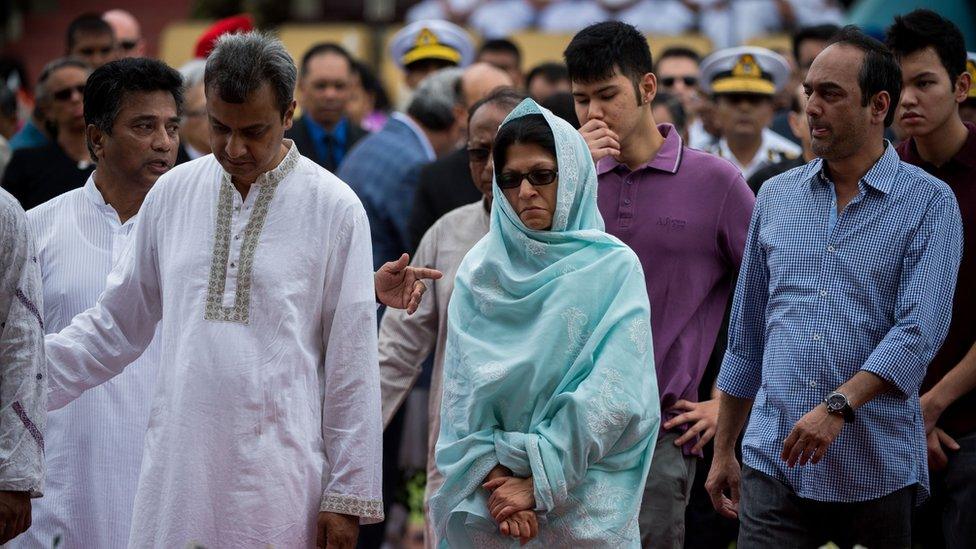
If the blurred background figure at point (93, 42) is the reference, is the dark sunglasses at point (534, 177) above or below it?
below

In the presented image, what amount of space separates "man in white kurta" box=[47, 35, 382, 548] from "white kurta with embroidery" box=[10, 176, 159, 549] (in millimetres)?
518

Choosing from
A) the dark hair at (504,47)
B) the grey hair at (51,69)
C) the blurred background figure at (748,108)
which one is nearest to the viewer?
the grey hair at (51,69)

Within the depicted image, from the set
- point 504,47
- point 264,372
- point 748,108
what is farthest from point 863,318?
point 504,47

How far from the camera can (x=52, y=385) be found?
4730 millimetres

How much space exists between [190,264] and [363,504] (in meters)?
0.85

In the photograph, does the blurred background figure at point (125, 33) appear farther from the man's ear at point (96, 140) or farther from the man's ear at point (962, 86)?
the man's ear at point (962, 86)

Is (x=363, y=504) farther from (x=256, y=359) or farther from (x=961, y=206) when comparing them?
(x=961, y=206)

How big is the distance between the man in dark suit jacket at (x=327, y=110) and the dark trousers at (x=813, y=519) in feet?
15.2

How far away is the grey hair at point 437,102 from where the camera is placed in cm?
854

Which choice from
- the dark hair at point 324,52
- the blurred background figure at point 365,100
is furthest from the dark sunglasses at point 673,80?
the dark hair at point 324,52

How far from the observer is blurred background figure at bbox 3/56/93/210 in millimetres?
7258

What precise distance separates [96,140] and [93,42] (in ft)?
14.5

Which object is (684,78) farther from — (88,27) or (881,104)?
(881,104)

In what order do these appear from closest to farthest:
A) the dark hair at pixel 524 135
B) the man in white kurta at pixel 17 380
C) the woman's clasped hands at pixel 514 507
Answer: the man in white kurta at pixel 17 380 → the woman's clasped hands at pixel 514 507 → the dark hair at pixel 524 135
